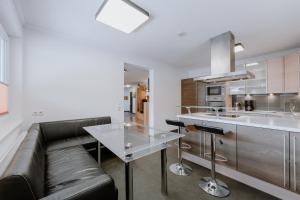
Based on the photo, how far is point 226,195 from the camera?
1777 mm

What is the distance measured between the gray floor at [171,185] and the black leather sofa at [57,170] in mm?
647

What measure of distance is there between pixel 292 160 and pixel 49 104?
13.0ft

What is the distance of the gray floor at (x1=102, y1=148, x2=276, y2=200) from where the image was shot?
1.77 metres

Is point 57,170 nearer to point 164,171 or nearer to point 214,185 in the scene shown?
point 164,171

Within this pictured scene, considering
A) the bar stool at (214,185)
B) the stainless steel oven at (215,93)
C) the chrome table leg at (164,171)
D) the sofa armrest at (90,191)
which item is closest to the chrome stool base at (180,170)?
the bar stool at (214,185)

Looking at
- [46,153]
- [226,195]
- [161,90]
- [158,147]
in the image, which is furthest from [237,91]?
[46,153]

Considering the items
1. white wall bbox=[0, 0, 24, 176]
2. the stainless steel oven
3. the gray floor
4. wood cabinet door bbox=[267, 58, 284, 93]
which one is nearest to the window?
white wall bbox=[0, 0, 24, 176]

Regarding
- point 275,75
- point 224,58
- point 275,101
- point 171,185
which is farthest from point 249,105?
point 171,185

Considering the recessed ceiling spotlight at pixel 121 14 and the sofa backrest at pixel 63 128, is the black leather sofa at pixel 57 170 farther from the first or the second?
the recessed ceiling spotlight at pixel 121 14

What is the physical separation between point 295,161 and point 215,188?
3.25ft

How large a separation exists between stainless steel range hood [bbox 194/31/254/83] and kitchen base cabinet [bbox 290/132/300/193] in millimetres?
1235

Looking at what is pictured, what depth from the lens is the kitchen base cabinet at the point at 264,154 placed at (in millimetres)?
1670

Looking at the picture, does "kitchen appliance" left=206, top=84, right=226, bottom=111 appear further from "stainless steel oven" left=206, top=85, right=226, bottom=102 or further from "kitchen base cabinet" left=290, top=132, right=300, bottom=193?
"kitchen base cabinet" left=290, top=132, right=300, bottom=193

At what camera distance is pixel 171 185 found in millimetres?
2002
